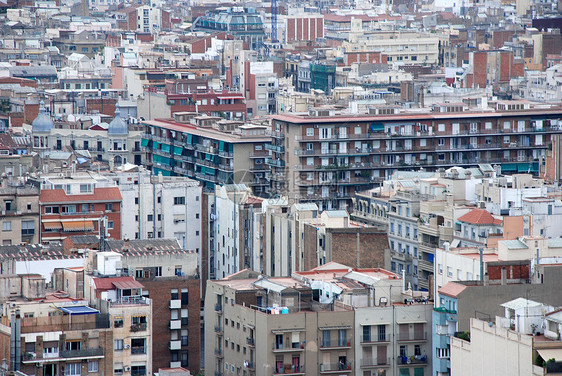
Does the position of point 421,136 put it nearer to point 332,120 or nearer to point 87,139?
point 332,120

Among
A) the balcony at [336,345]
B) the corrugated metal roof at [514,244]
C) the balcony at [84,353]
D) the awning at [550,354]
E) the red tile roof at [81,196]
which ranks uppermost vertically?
the corrugated metal roof at [514,244]

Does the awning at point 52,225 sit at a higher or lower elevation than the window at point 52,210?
lower

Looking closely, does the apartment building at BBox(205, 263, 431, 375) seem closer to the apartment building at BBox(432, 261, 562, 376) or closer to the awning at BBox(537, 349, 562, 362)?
the apartment building at BBox(432, 261, 562, 376)

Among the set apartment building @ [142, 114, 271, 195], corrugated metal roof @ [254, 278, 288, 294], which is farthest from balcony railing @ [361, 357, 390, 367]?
apartment building @ [142, 114, 271, 195]

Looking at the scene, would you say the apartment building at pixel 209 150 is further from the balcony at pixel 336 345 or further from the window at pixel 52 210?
the balcony at pixel 336 345

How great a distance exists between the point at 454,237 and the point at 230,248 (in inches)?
725

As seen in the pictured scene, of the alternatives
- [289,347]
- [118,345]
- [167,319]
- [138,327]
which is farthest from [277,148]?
[118,345]

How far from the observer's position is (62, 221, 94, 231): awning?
124375 millimetres

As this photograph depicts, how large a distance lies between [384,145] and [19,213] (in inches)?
1312

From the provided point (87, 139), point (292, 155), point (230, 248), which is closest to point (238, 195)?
point (230, 248)

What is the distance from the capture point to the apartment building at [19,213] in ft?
401

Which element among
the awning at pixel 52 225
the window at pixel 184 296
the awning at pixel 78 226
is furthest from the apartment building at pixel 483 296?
the awning at pixel 52 225

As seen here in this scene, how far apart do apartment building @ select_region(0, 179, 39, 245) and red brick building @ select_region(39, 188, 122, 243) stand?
1.92 ft

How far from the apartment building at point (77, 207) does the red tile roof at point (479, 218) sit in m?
23.2
